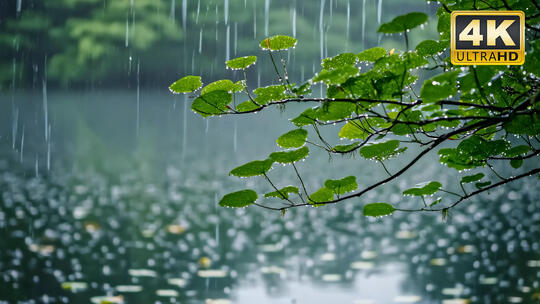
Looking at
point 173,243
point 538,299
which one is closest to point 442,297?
point 538,299

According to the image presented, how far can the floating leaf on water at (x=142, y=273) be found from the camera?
17.1ft

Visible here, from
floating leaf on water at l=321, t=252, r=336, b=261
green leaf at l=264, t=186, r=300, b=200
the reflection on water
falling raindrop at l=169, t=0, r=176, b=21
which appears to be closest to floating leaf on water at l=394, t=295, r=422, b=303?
the reflection on water

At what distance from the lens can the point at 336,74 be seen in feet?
2.96

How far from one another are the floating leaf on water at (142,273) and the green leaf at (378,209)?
4.35 m

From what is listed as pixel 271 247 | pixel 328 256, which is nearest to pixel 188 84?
pixel 328 256

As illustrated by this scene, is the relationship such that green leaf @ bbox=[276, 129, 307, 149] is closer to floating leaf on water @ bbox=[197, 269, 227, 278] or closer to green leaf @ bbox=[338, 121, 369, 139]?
green leaf @ bbox=[338, 121, 369, 139]

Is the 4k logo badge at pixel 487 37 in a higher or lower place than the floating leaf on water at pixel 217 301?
higher

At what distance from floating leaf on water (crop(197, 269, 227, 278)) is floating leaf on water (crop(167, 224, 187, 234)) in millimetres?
1450

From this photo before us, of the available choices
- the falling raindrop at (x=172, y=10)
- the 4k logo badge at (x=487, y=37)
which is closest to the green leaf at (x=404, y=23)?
the 4k logo badge at (x=487, y=37)

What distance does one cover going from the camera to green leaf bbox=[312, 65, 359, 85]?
2.90 feet

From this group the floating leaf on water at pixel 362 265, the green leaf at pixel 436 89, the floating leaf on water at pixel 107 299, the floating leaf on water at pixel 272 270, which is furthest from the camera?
the floating leaf on water at pixel 362 265

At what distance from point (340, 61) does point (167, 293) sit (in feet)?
13.5

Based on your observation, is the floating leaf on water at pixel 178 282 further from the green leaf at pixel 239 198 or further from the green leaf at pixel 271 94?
the green leaf at pixel 271 94

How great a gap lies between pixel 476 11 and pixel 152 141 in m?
15.6
